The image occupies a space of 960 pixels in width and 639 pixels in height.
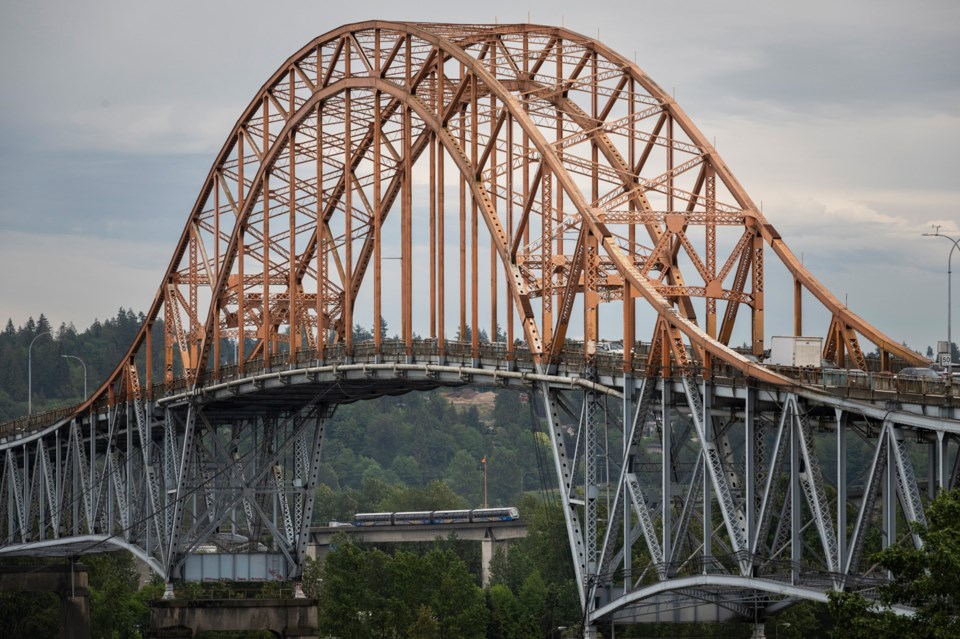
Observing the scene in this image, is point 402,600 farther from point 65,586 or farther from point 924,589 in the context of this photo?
point 924,589

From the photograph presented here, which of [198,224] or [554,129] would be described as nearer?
[554,129]

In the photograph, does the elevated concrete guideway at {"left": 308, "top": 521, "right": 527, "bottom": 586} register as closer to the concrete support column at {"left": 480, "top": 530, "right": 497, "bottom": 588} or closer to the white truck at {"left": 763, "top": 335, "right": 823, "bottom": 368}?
the concrete support column at {"left": 480, "top": 530, "right": 497, "bottom": 588}

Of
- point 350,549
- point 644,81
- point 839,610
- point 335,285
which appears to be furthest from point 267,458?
point 839,610

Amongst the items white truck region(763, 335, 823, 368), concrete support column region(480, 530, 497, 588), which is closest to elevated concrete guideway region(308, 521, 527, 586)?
concrete support column region(480, 530, 497, 588)

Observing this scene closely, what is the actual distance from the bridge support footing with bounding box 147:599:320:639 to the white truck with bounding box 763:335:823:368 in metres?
46.7

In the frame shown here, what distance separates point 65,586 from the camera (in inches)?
5463

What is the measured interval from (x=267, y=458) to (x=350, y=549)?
22.1m

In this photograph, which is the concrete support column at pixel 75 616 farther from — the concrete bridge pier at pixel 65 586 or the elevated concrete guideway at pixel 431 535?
the elevated concrete guideway at pixel 431 535

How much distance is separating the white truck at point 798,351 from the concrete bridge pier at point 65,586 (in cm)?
7739

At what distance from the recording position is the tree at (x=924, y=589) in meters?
52.2

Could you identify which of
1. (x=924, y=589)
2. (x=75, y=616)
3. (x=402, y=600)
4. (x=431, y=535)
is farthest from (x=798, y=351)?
(x=431, y=535)

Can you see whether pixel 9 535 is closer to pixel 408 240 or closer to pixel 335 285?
pixel 335 285

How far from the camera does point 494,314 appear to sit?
91188 millimetres

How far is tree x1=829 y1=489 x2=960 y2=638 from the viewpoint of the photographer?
52250 millimetres
